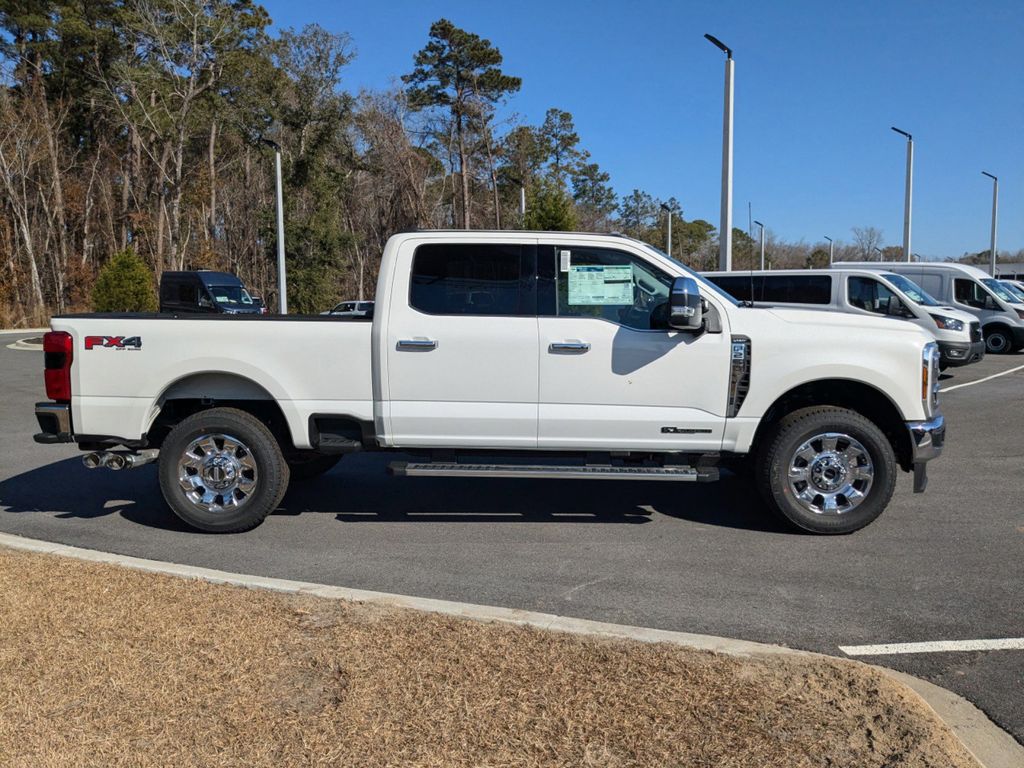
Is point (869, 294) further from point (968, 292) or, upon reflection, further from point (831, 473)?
point (831, 473)

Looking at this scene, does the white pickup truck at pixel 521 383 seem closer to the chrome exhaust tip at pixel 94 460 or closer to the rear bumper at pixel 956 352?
the chrome exhaust tip at pixel 94 460

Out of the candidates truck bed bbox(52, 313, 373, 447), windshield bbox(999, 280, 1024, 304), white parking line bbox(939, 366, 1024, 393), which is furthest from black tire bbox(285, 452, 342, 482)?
windshield bbox(999, 280, 1024, 304)

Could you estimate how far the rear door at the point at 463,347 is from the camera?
6289mm

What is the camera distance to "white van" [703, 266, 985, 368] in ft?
53.1

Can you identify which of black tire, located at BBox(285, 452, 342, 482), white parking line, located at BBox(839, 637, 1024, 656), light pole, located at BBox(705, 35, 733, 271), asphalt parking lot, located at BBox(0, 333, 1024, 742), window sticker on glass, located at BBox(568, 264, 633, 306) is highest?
light pole, located at BBox(705, 35, 733, 271)

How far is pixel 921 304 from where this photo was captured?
16.8m

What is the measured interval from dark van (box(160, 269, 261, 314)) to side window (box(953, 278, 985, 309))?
21195 mm

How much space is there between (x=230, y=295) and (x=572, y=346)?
86.2ft

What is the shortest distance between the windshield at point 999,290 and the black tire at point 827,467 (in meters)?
19.0

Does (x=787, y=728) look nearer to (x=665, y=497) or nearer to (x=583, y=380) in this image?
(x=583, y=380)

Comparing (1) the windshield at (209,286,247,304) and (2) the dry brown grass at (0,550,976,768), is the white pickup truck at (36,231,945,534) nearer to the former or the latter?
(2) the dry brown grass at (0,550,976,768)

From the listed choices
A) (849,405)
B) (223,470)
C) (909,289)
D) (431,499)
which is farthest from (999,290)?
(223,470)

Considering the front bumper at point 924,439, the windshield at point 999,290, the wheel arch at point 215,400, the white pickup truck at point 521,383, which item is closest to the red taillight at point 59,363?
the white pickup truck at point 521,383

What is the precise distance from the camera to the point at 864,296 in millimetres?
16266
